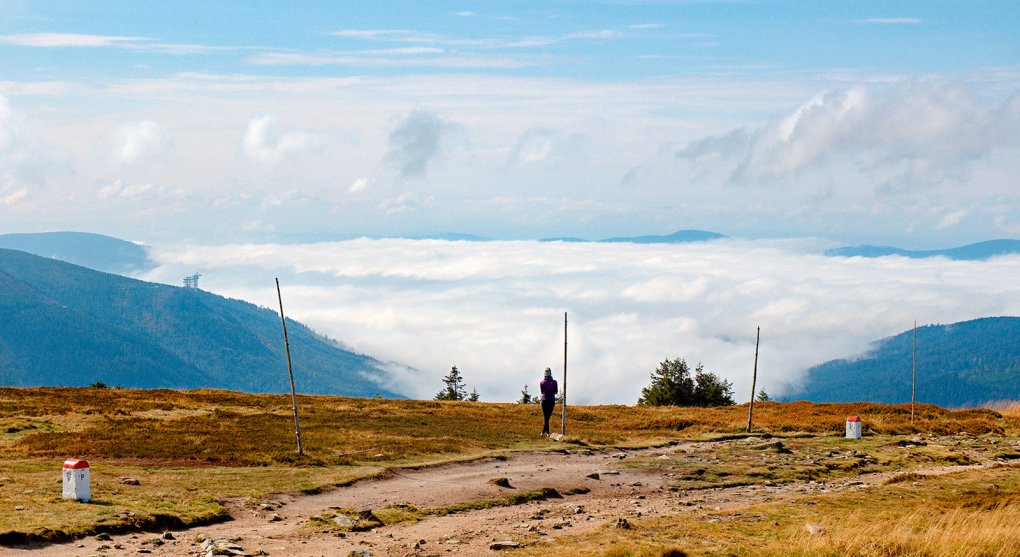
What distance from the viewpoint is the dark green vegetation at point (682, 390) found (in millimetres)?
78938

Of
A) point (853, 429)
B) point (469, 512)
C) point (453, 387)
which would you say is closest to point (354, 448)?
point (469, 512)

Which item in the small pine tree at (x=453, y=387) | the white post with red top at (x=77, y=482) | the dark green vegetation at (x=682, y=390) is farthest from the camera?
the small pine tree at (x=453, y=387)

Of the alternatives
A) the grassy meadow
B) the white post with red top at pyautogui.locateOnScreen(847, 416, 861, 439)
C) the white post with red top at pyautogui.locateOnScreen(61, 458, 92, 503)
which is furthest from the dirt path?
the white post with red top at pyautogui.locateOnScreen(847, 416, 861, 439)

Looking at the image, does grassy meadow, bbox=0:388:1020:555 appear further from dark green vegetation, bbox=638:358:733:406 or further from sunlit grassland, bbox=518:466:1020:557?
dark green vegetation, bbox=638:358:733:406

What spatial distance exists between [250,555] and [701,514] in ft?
36.2

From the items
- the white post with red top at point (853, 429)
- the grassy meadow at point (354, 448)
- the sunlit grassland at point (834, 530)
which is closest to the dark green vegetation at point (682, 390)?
the grassy meadow at point (354, 448)

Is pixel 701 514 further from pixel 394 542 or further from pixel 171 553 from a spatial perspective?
pixel 171 553

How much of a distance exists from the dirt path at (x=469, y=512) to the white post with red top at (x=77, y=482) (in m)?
3.17

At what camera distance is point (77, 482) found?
22469 mm

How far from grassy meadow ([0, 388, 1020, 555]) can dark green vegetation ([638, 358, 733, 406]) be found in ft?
56.6

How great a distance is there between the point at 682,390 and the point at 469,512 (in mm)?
57884

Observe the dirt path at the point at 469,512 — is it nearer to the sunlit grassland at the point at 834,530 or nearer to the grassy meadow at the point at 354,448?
the grassy meadow at the point at 354,448

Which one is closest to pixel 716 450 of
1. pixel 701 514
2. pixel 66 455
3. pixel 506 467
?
pixel 506 467

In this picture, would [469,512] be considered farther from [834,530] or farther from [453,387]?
[453,387]
